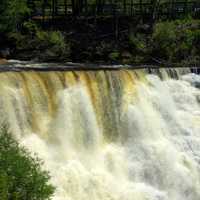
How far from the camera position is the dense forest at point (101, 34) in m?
42.8

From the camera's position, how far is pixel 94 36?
152 ft

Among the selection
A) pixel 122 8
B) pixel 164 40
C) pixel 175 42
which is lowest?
pixel 175 42

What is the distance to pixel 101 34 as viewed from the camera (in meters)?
47.1

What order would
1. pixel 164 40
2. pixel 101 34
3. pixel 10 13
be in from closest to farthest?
1. pixel 164 40
2. pixel 10 13
3. pixel 101 34

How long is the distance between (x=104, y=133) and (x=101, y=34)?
2232 cm

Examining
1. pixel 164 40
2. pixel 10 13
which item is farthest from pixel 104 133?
pixel 10 13

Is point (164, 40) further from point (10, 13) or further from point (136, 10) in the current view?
point (10, 13)

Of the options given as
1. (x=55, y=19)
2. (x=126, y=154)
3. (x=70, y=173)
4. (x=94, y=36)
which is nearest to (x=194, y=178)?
(x=126, y=154)

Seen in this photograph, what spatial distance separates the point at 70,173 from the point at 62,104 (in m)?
3.24

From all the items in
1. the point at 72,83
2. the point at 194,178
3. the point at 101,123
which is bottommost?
the point at 194,178

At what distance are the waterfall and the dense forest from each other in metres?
13.7

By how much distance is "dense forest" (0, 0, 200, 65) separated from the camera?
42.8 meters

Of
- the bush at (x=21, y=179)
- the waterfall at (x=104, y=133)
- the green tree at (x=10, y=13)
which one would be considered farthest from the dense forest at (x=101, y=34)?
the bush at (x=21, y=179)

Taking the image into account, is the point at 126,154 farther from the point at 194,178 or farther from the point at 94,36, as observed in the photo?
the point at 94,36
